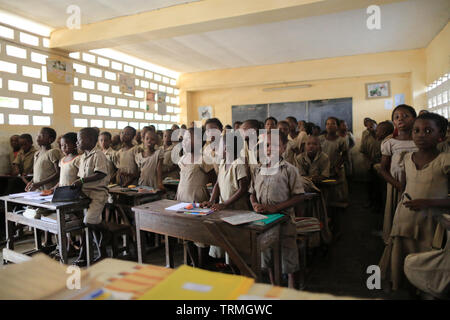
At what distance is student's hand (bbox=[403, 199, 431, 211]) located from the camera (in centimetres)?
193

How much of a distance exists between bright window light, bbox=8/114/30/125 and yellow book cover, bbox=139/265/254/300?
5.46 metres

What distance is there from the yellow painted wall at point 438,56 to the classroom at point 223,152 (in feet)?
0.21

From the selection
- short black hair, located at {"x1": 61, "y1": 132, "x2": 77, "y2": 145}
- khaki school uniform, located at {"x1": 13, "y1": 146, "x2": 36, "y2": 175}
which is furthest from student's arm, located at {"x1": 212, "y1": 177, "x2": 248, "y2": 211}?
khaki school uniform, located at {"x1": 13, "y1": 146, "x2": 36, "y2": 175}

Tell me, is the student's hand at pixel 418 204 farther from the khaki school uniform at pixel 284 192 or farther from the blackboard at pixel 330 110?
the blackboard at pixel 330 110

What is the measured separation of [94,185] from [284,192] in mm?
1896

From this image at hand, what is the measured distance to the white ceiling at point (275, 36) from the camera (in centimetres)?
481

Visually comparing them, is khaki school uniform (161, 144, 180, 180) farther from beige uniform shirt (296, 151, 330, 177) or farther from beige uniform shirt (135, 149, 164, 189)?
beige uniform shirt (296, 151, 330, 177)

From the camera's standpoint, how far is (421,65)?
23.7 ft

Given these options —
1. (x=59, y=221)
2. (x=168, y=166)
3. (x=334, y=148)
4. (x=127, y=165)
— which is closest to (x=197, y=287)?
(x=59, y=221)

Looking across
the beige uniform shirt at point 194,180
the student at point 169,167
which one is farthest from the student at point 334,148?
the beige uniform shirt at point 194,180

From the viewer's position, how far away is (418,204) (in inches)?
76.6

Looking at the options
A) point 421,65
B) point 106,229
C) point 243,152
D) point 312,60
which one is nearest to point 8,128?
point 106,229

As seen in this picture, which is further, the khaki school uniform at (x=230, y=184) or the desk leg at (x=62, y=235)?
the desk leg at (x=62, y=235)

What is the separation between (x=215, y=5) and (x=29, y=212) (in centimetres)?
361
